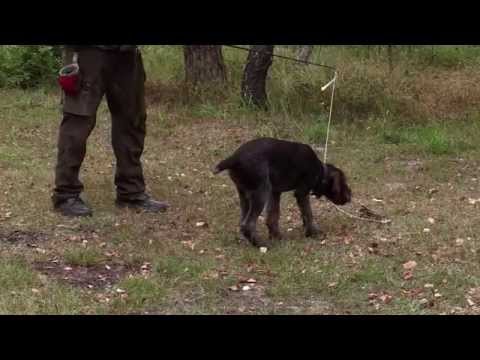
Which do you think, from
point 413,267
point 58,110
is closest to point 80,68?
point 413,267

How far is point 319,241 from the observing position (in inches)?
269

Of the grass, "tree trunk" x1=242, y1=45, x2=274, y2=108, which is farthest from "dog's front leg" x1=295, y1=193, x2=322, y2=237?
"tree trunk" x1=242, y1=45, x2=274, y2=108

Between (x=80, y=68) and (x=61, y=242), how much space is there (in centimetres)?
140

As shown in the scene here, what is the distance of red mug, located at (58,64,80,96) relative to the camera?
685cm

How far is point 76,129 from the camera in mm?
7047

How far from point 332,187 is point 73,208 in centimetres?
211

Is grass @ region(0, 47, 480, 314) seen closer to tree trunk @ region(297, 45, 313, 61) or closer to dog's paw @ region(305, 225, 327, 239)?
dog's paw @ region(305, 225, 327, 239)

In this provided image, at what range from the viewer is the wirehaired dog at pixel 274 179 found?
6535 mm

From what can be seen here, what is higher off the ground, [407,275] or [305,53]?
[305,53]

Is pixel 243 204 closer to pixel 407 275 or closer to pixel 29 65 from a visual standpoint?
pixel 407 275

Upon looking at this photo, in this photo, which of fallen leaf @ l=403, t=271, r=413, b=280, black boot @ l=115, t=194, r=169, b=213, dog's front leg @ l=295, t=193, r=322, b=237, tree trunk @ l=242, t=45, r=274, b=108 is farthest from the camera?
tree trunk @ l=242, t=45, r=274, b=108

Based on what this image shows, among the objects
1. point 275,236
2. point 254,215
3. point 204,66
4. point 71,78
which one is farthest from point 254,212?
point 204,66

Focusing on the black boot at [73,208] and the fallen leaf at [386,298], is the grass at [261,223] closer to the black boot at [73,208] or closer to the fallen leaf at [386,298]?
the fallen leaf at [386,298]

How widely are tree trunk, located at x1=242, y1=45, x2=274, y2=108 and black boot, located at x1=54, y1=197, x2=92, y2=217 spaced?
4630 mm
